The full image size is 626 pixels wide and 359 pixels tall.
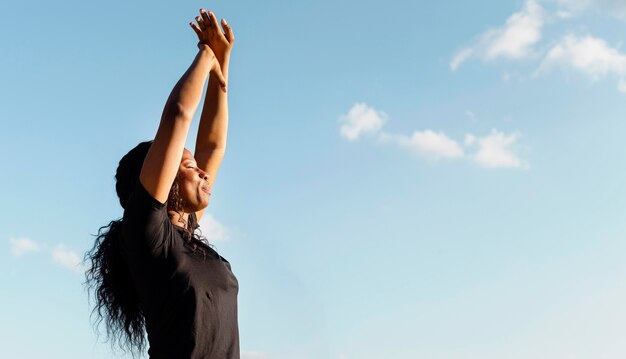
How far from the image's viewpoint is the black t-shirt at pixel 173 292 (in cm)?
424

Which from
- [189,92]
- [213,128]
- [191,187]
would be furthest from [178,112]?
[213,128]

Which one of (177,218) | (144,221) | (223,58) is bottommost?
(144,221)

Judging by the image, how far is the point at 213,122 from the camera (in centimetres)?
589

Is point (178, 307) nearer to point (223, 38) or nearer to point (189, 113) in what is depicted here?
point (189, 113)

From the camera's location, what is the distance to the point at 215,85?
582 cm

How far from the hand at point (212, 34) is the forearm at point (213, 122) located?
1.48 ft

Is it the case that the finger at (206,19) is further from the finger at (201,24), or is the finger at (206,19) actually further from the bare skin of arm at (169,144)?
the bare skin of arm at (169,144)

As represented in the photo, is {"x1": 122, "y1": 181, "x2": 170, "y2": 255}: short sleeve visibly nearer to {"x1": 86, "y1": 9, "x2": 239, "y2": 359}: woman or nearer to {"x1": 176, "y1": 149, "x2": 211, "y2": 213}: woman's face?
{"x1": 86, "y1": 9, "x2": 239, "y2": 359}: woman

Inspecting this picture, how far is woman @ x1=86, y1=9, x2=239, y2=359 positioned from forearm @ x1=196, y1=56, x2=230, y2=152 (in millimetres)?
916

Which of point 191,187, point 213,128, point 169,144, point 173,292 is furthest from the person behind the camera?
point 213,128

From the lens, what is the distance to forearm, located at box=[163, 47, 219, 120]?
167 inches

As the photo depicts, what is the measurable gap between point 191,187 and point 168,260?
1.63 ft

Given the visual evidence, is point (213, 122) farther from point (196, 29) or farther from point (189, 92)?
point (189, 92)

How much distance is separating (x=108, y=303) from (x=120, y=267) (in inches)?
10.8
